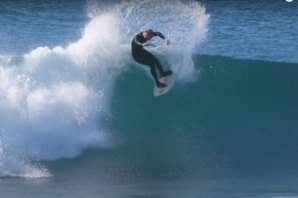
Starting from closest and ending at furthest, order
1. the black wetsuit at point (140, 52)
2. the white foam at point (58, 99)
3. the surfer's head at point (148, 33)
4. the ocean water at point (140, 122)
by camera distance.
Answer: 1. the surfer's head at point (148, 33)
2. the black wetsuit at point (140, 52)
3. the ocean water at point (140, 122)
4. the white foam at point (58, 99)

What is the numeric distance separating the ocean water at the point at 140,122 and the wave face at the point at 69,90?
2 centimetres

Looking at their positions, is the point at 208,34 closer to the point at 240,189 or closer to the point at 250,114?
the point at 250,114

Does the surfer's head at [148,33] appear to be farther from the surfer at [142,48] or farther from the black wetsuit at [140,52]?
the black wetsuit at [140,52]

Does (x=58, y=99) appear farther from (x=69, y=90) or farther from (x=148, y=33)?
(x=148, y=33)

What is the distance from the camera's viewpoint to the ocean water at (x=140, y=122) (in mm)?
16672

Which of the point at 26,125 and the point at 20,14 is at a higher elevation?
the point at 20,14

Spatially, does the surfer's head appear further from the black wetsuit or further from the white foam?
the white foam

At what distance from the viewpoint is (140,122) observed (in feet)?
64.2

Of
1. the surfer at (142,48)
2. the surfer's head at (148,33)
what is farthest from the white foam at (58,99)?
the surfer's head at (148,33)

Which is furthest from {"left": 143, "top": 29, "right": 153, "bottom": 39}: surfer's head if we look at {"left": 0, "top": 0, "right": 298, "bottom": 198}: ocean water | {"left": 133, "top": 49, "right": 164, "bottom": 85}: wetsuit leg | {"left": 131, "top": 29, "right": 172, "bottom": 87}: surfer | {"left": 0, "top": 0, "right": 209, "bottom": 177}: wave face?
{"left": 0, "top": 0, "right": 209, "bottom": 177}: wave face

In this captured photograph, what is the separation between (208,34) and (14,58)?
12.1m

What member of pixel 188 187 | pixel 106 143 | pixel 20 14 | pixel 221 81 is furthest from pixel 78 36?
pixel 188 187

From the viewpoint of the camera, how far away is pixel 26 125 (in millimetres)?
18422

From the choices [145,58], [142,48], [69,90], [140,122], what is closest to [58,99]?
[69,90]
